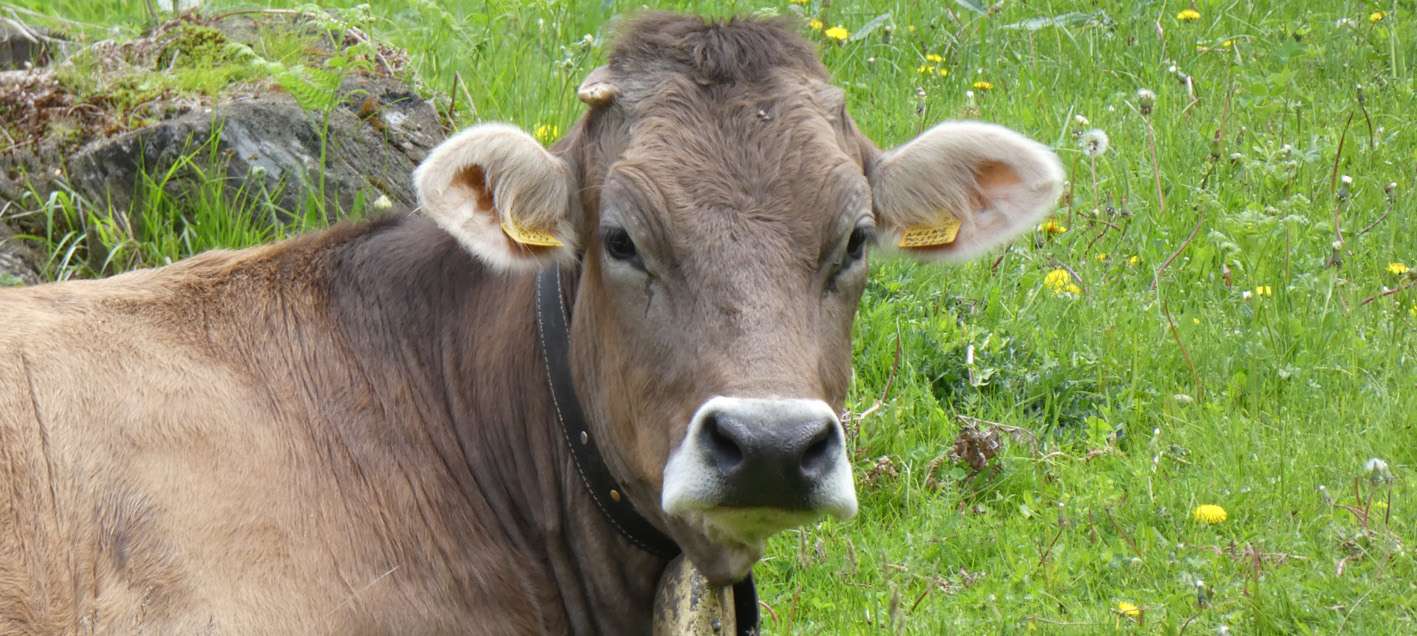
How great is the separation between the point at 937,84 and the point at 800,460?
18.5 ft

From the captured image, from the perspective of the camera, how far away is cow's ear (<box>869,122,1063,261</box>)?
418 centimetres

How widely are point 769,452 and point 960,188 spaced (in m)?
1.37

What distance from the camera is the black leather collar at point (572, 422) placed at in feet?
13.6

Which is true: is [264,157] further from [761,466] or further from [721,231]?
[761,466]

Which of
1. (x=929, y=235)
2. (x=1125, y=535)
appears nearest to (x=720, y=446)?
(x=929, y=235)

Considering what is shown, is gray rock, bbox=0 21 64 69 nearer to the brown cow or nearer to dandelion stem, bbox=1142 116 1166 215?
the brown cow

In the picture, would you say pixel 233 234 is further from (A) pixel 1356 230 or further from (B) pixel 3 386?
(A) pixel 1356 230

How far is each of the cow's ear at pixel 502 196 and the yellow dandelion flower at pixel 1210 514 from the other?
97.6 inches

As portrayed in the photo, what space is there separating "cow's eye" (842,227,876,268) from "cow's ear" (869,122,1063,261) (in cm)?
27

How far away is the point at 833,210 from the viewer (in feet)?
12.4

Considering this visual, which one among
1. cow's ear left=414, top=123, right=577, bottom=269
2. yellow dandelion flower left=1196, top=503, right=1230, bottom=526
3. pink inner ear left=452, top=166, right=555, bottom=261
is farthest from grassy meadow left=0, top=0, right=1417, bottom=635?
pink inner ear left=452, top=166, right=555, bottom=261

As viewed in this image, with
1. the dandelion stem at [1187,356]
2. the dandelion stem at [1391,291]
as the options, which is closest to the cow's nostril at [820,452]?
the dandelion stem at [1187,356]

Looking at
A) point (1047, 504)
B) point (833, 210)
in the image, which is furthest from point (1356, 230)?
point (833, 210)

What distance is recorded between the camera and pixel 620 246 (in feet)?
12.5
